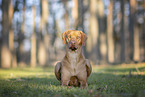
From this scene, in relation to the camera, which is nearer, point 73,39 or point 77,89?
point 77,89

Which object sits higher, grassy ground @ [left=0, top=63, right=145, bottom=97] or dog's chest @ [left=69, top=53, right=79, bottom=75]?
dog's chest @ [left=69, top=53, right=79, bottom=75]

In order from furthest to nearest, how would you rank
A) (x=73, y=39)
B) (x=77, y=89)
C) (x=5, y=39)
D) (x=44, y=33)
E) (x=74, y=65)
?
1. (x=44, y=33)
2. (x=5, y=39)
3. (x=74, y=65)
4. (x=73, y=39)
5. (x=77, y=89)

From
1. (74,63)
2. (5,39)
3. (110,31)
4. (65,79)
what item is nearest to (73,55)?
(74,63)

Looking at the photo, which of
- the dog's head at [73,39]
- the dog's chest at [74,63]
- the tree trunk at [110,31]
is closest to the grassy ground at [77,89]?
the dog's chest at [74,63]

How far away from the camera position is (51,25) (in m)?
38.2

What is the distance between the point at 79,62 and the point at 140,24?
34.8 metres

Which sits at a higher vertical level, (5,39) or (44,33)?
(44,33)

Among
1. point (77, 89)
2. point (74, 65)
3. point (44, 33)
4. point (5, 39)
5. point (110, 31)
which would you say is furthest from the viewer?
point (110, 31)

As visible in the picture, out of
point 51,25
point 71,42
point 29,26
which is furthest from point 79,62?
point 29,26

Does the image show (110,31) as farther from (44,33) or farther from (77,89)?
(77,89)

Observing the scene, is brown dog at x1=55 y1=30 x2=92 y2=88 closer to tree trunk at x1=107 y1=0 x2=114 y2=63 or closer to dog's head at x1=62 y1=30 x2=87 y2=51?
dog's head at x1=62 y1=30 x2=87 y2=51

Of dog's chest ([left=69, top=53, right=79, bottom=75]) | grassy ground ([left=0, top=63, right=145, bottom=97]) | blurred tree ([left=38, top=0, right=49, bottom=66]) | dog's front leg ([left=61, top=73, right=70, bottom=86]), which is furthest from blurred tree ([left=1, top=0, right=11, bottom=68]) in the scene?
dog's chest ([left=69, top=53, right=79, bottom=75])

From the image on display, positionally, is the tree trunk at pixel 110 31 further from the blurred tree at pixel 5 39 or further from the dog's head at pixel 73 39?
the dog's head at pixel 73 39

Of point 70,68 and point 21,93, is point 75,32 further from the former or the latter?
point 21,93
